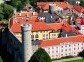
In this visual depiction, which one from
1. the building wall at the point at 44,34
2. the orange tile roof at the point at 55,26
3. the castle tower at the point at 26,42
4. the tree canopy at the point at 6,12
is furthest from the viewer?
the tree canopy at the point at 6,12

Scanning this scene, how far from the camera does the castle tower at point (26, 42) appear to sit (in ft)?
138

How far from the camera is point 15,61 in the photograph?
46.2 m

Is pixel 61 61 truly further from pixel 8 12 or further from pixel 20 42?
pixel 8 12

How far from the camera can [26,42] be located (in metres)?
42.3

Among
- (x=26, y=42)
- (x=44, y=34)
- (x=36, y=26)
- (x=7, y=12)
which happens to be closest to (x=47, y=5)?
(x=7, y=12)

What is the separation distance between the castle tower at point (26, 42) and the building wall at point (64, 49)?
371 cm

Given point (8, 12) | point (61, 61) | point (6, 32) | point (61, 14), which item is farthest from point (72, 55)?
point (8, 12)

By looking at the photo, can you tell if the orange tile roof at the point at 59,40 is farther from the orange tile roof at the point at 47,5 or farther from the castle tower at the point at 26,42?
the orange tile roof at the point at 47,5

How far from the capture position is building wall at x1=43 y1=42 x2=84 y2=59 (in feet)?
152

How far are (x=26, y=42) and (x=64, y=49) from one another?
669 cm

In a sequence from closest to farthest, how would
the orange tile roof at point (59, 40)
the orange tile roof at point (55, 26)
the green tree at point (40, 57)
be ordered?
the green tree at point (40, 57) < the orange tile roof at point (59, 40) < the orange tile roof at point (55, 26)

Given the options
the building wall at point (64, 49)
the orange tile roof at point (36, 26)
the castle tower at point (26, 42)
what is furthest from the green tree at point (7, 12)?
the castle tower at point (26, 42)

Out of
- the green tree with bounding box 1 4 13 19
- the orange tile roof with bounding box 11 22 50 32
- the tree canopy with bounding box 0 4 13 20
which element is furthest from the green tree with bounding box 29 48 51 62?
the green tree with bounding box 1 4 13 19

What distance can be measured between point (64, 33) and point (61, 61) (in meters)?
6.14
